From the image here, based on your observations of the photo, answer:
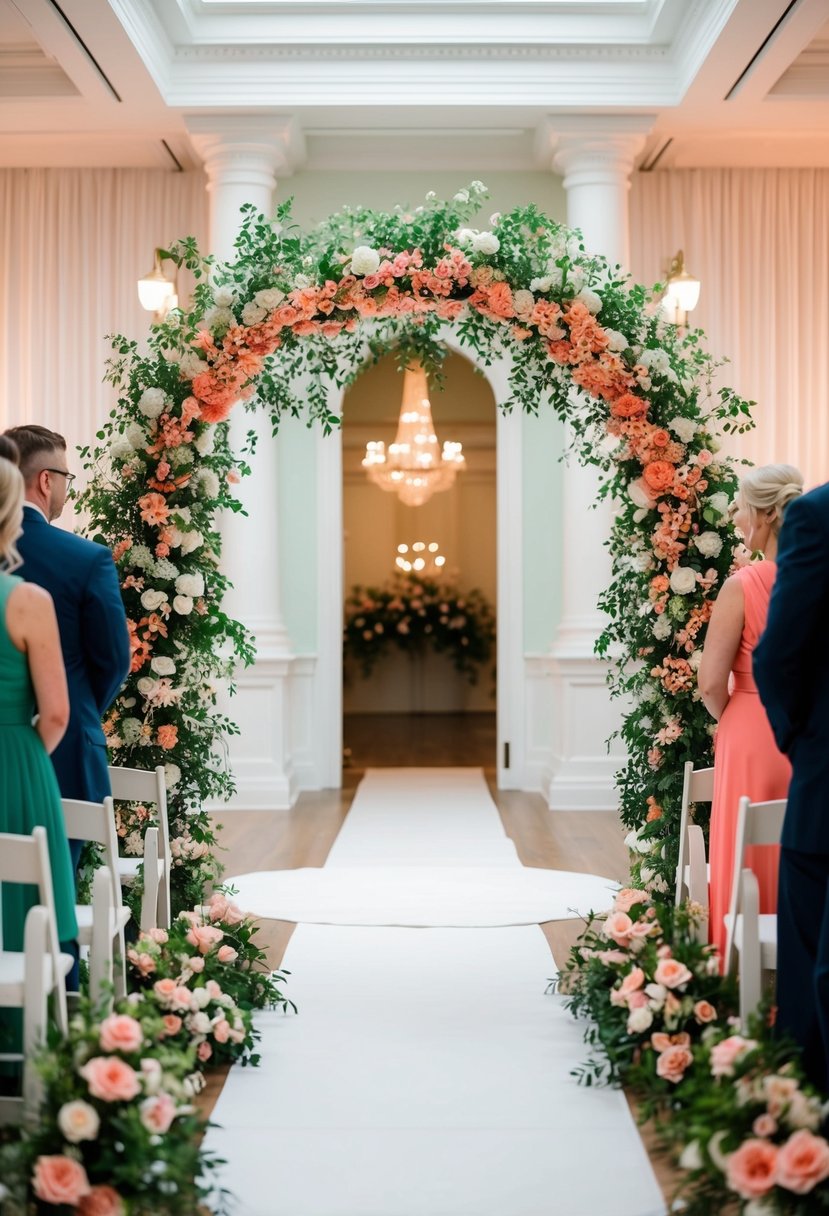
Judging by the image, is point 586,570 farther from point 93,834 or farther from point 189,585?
point 93,834

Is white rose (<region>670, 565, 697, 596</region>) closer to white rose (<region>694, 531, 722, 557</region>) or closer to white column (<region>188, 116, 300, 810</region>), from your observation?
white rose (<region>694, 531, 722, 557</region>)

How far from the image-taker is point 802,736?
10.7 ft

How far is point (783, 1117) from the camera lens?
105 inches

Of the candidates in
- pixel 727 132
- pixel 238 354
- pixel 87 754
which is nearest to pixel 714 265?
pixel 727 132

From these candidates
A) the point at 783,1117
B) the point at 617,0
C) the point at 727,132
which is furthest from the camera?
the point at 727,132

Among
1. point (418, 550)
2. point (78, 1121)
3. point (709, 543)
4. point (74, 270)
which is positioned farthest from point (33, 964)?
point (418, 550)

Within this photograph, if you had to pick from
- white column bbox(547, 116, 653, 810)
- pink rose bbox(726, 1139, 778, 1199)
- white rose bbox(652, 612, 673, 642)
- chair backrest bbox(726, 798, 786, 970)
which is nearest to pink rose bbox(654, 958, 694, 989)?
chair backrest bbox(726, 798, 786, 970)

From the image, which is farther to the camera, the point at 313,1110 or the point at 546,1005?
the point at 546,1005

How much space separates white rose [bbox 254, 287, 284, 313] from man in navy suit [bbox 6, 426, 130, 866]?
1233 mm

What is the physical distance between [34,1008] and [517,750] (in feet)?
26.0

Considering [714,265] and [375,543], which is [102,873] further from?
[375,543]

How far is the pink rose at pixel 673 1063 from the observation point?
11.9 ft

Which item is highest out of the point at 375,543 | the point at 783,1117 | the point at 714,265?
the point at 714,265

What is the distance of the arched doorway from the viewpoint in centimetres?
1688
